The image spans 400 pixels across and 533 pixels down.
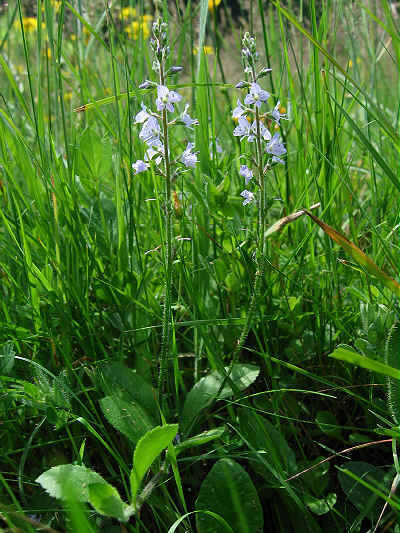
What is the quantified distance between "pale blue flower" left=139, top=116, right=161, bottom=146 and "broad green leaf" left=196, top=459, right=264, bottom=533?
666mm

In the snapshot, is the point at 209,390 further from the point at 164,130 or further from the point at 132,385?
the point at 164,130

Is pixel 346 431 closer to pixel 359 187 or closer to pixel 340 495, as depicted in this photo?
pixel 340 495

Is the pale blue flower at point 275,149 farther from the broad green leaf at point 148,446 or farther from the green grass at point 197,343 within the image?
the broad green leaf at point 148,446

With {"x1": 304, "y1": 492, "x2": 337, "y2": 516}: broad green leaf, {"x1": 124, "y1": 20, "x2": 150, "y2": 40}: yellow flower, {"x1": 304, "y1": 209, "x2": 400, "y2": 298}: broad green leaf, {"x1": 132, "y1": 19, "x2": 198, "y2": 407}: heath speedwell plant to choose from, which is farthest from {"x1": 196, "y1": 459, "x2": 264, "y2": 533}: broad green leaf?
{"x1": 124, "y1": 20, "x2": 150, "y2": 40}: yellow flower

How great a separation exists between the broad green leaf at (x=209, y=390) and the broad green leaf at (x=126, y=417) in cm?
9

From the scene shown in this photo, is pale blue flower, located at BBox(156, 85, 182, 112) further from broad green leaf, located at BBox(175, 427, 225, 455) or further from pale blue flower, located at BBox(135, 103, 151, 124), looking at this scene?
broad green leaf, located at BBox(175, 427, 225, 455)

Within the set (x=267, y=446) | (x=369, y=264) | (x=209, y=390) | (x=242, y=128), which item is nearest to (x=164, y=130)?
(x=242, y=128)

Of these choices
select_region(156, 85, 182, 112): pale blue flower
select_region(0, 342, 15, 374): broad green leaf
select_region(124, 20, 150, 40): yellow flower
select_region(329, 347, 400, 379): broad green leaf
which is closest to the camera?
select_region(329, 347, 400, 379): broad green leaf

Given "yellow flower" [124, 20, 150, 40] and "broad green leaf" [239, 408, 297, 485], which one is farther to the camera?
"yellow flower" [124, 20, 150, 40]

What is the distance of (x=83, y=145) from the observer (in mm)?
1479

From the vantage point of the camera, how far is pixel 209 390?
112 cm

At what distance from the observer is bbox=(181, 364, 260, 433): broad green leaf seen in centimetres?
110

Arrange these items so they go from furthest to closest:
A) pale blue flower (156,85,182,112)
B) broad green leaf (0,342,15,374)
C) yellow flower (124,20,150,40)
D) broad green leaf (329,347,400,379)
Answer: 1. yellow flower (124,20,150,40)
2. broad green leaf (0,342,15,374)
3. pale blue flower (156,85,182,112)
4. broad green leaf (329,347,400,379)

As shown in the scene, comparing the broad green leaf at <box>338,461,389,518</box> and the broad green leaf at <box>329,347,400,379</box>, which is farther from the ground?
the broad green leaf at <box>329,347,400,379</box>
